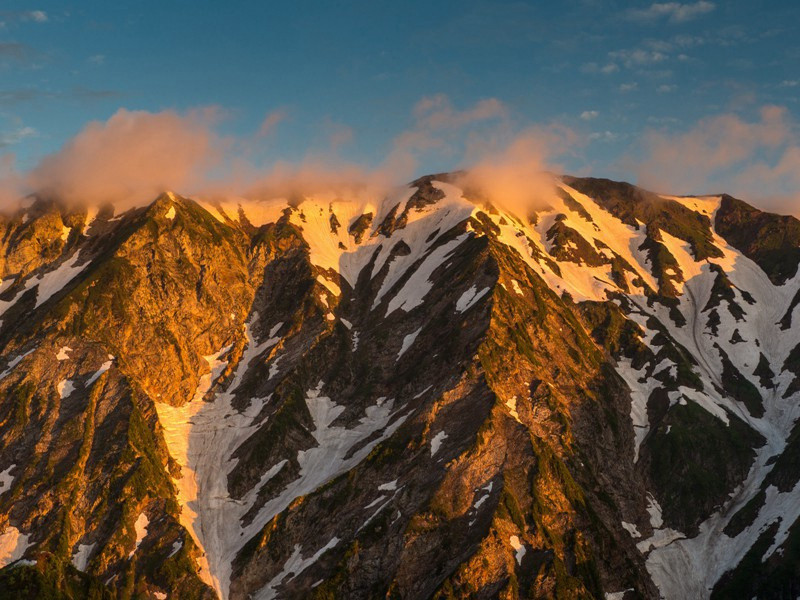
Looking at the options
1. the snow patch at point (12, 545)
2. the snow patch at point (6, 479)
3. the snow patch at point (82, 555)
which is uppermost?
the snow patch at point (6, 479)

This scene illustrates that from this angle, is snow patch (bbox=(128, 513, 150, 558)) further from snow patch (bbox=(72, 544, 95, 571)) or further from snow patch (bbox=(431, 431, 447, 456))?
snow patch (bbox=(431, 431, 447, 456))

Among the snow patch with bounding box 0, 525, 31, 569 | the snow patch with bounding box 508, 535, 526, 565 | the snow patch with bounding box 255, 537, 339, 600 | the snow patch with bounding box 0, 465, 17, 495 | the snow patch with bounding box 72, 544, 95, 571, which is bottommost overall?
the snow patch with bounding box 255, 537, 339, 600

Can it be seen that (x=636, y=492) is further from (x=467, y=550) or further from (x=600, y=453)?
(x=467, y=550)

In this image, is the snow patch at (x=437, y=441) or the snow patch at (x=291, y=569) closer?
the snow patch at (x=291, y=569)

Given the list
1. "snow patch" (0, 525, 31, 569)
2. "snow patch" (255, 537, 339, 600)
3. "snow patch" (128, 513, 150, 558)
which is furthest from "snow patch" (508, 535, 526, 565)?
"snow patch" (0, 525, 31, 569)

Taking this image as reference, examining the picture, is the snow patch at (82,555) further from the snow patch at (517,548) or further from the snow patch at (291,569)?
the snow patch at (517,548)

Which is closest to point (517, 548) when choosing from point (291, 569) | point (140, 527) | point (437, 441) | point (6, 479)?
point (437, 441)

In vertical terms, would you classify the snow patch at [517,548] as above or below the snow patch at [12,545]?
below

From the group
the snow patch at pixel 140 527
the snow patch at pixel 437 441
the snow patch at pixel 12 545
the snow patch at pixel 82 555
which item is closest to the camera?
the snow patch at pixel 82 555

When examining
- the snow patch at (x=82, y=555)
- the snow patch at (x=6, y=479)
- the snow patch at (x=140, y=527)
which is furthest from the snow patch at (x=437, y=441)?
the snow patch at (x=6, y=479)

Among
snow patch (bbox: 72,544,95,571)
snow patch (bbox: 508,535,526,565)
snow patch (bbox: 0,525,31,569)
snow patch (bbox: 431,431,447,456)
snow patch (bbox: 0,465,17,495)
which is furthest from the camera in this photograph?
snow patch (bbox: 0,465,17,495)

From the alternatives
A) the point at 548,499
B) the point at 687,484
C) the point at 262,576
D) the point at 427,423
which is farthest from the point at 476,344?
the point at 262,576
